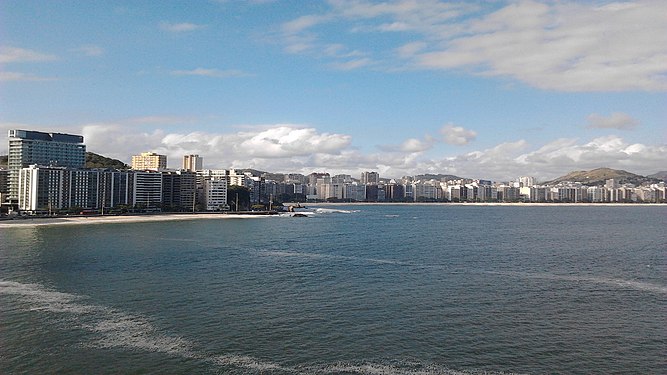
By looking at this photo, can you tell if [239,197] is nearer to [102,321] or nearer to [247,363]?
[102,321]

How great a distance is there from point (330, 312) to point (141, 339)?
8504 mm

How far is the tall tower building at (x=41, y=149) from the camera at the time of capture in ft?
410

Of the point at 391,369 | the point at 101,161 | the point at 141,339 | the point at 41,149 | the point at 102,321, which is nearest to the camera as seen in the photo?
the point at 391,369

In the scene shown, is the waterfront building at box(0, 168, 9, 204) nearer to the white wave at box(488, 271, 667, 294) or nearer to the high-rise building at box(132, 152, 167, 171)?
the high-rise building at box(132, 152, 167, 171)

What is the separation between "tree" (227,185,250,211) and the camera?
146625mm

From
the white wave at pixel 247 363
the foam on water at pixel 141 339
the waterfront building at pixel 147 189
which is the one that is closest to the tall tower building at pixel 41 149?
the waterfront building at pixel 147 189

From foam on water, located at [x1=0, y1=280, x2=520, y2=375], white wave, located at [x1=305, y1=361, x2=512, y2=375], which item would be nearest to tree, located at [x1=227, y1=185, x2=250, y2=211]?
foam on water, located at [x1=0, y1=280, x2=520, y2=375]

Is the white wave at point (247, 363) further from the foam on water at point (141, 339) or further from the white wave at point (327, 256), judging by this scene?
the white wave at point (327, 256)

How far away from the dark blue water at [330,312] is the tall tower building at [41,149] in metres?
90.6

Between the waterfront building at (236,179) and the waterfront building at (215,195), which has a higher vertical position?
the waterfront building at (236,179)

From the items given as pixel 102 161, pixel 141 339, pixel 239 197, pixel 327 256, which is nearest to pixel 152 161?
pixel 102 161

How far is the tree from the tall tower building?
39194 millimetres

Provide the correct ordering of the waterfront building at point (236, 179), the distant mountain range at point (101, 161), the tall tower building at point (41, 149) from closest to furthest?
the tall tower building at point (41, 149)
the distant mountain range at point (101, 161)
the waterfront building at point (236, 179)

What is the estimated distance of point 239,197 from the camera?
492ft
